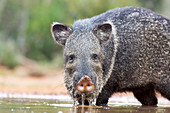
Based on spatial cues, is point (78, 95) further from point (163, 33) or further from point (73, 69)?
point (163, 33)

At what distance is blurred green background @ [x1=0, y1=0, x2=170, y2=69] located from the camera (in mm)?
27250

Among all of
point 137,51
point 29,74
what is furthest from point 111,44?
point 29,74

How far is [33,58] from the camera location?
40.4 m

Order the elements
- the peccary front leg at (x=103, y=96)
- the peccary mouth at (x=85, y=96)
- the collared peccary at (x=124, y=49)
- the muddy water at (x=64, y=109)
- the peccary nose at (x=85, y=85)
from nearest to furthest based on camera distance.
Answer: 1. the muddy water at (x=64, y=109)
2. the peccary nose at (x=85, y=85)
3. the peccary mouth at (x=85, y=96)
4. the collared peccary at (x=124, y=49)
5. the peccary front leg at (x=103, y=96)

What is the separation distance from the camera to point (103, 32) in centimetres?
791

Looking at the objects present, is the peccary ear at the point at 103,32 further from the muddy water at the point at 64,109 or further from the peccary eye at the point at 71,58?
the muddy water at the point at 64,109

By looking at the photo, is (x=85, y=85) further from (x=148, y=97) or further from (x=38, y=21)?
(x=38, y=21)

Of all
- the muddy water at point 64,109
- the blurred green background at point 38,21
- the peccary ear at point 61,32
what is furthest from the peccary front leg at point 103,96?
the blurred green background at point 38,21

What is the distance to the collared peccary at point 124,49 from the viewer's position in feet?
25.0

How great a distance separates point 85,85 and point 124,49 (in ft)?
6.32

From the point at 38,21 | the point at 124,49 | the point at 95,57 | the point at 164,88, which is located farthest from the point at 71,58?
the point at 38,21

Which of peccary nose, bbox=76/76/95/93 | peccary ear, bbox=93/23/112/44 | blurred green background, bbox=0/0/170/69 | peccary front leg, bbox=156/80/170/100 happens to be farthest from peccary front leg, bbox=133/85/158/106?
blurred green background, bbox=0/0/170/69

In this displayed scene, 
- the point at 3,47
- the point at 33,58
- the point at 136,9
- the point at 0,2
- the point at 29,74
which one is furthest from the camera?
the point at 0,2

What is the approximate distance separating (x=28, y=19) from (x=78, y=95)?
39.5 meters
